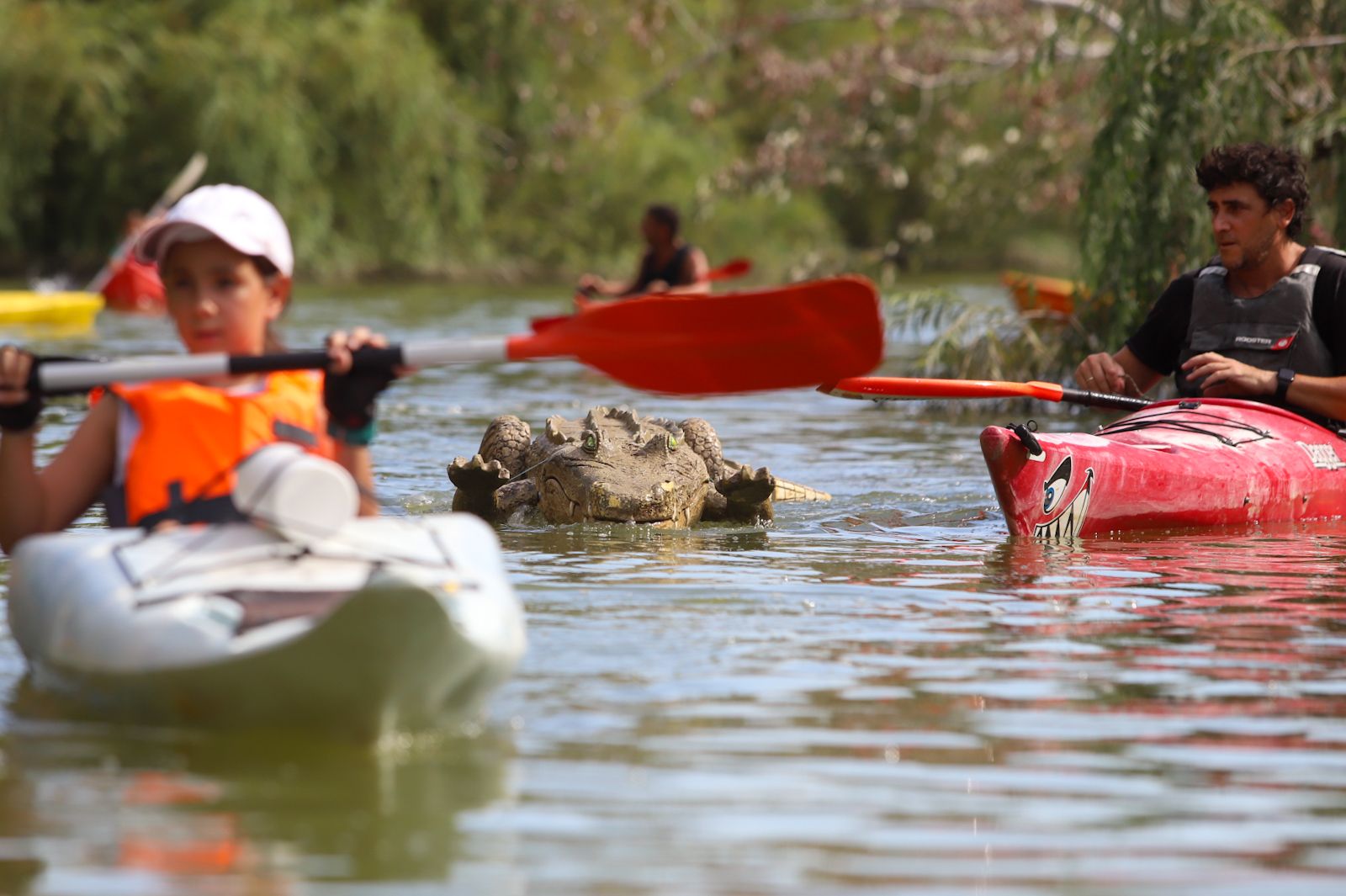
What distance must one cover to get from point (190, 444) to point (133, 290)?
20972mm

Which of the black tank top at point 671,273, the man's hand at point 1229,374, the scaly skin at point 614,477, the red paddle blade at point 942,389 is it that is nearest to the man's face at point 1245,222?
the man's hand at point 1229,374

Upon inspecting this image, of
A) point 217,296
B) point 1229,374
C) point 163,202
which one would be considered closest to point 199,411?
point 217,296

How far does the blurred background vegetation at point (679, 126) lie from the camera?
11.3 meters

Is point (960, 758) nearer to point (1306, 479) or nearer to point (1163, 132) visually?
point (1306, 479)

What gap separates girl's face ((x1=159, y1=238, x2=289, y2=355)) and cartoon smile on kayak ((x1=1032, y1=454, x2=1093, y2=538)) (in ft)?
11.4

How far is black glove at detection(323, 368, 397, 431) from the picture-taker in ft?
15.1

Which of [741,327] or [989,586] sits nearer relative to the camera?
[741,327]

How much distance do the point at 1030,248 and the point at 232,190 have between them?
39.6m

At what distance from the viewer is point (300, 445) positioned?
4.62 meters

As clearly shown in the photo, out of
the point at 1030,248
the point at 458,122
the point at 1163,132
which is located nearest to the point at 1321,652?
the point at 1163,132

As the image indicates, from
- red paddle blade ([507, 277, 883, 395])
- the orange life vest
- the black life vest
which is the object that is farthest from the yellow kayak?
the orange life vest

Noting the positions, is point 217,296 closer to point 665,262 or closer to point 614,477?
point 614,477

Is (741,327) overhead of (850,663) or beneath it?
overhead

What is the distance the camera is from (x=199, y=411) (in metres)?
4.57
